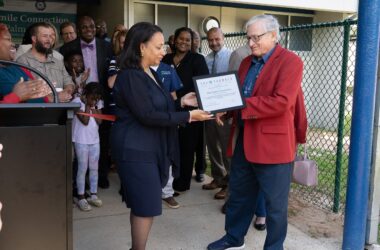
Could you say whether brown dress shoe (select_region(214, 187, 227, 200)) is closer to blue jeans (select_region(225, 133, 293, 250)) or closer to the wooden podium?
blue jeans (select_region(225, 133, 293, 250))

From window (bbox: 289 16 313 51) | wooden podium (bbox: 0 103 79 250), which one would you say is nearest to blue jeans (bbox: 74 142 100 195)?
wooden podium (bbox: 0 103 79 250)

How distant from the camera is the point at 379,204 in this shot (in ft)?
11.1

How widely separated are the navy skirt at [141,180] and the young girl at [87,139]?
5.53 feet

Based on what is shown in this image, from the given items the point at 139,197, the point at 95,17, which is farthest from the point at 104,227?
the point at 95,17

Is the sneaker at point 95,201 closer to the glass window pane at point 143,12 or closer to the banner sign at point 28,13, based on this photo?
the glass window pane at point 143,12

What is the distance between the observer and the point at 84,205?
4.33 metres

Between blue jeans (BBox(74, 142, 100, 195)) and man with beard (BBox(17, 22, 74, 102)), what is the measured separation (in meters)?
0.70

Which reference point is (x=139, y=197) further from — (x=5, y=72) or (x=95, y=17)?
(x=95, y=17)

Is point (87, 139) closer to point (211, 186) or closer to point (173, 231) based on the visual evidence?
point (173, 231)

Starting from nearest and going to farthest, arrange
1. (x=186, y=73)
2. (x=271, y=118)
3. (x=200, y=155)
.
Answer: (x=271, y=118) → (x=186, y=73) → (x=200, y=155)

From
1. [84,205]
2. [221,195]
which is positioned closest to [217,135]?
[221,195]

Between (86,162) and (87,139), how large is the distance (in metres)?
0.24

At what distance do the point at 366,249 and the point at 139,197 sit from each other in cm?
203

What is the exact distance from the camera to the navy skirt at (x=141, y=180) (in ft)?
9.00
